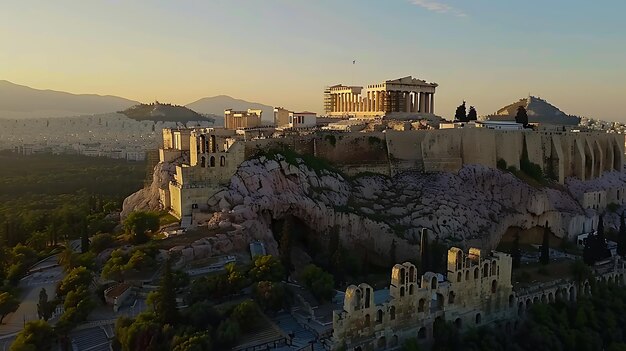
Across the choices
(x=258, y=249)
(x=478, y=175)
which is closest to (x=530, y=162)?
(x=478, y=175)

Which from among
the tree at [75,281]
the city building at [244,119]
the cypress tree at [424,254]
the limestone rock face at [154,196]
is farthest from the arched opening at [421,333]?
the city building at [244,119]

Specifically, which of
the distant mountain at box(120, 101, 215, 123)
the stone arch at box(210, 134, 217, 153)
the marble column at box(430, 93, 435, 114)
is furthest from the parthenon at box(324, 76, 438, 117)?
the distant mountain at box(120, 101, 215, 123)

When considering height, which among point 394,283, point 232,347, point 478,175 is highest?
point 478,175

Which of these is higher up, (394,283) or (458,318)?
(394,283)

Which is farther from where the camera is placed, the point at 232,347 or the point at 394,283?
the point at 394,283

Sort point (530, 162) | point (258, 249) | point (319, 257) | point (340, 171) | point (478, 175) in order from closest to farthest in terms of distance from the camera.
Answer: point (258, 249)
point (319, 257)
point (340, 171)
point (478, 175)
point (530, 162)

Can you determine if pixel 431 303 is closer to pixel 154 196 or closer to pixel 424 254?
pixel 424 254

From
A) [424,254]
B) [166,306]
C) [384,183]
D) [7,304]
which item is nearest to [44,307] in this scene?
[7,304]

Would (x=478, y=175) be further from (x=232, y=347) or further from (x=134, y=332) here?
(x=134, y=332)
